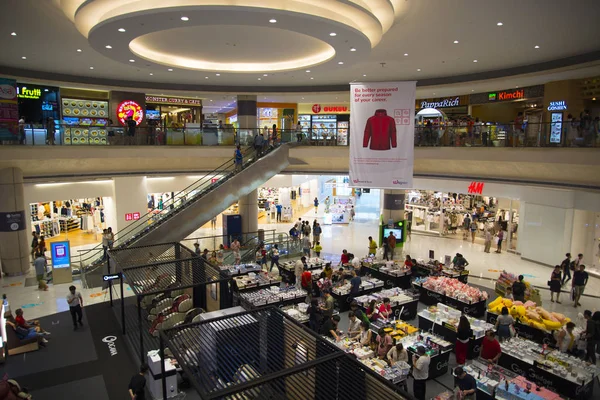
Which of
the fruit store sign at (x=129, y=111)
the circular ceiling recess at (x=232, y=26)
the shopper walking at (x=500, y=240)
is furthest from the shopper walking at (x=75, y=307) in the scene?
the shopper walking at (x=500, y=240)

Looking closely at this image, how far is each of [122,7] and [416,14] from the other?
7089 millimetres

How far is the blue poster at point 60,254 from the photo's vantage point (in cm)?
1598

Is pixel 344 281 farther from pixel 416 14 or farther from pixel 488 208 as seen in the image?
pixel 488 208

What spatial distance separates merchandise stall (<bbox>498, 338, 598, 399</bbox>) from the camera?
8518mm

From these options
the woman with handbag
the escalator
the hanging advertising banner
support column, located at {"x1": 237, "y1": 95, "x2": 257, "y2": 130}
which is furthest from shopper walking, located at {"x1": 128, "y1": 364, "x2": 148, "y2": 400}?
support column, located at {"x1": 237, "y1": 95, "x2": 257, "y2": 130}

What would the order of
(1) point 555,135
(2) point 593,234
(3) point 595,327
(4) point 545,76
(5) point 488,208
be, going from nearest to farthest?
(3) point 595,327
(1) point 555,135
(4) point 545,76
(2) point 593,234
(5) point 488,208

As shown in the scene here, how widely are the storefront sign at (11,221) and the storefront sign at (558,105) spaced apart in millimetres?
24097

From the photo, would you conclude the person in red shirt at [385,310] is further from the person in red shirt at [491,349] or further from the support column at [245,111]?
the support column at [245,111]

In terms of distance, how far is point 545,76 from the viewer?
640 inches

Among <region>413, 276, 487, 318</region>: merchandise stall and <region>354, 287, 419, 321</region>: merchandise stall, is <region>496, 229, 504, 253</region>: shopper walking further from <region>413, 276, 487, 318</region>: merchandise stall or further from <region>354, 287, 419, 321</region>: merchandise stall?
<region>354, 287, 419, 321</region>: merchandise stall

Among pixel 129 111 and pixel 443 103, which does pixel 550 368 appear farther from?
pixel 129 111

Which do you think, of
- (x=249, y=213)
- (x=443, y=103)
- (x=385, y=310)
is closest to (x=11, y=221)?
(x=249, y=213)

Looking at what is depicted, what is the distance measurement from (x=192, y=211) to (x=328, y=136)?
783cm

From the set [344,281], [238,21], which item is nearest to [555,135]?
[344,281]
